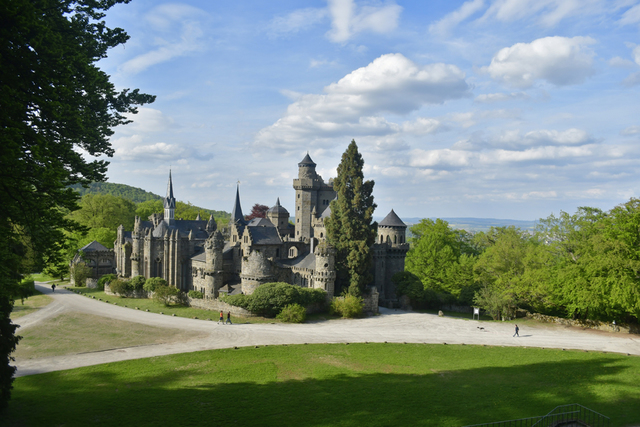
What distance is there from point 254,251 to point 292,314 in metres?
9.21

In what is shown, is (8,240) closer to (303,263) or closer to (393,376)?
(393,376)

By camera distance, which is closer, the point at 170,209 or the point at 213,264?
the point at 213,264

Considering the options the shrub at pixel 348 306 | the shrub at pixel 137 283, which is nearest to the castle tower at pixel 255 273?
the shrub at pixel 348 306

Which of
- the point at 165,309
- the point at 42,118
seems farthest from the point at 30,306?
the point at 42,118

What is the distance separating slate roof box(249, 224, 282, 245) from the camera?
52281 mm

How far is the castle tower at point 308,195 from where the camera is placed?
213 feet

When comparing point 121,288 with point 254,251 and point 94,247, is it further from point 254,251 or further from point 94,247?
point 254,251

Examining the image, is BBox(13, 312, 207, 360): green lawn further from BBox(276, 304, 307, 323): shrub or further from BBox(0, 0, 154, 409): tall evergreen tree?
BBox(0, 0, 154, 409): tall evergreen tree

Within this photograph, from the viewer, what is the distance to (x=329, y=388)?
2380 cm

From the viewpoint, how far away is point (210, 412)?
2005 centimetres

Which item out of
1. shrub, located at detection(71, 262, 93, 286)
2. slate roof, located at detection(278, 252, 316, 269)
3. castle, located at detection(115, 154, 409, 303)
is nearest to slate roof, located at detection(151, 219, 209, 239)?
castle, located at detection(115, 154, 409, 303)

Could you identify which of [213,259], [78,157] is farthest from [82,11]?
[213,259]

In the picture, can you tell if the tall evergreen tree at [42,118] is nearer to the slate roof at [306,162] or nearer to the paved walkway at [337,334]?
the paved walkway at [337,334]

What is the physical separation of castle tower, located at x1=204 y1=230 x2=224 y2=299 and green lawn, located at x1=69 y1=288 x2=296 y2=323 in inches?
136
